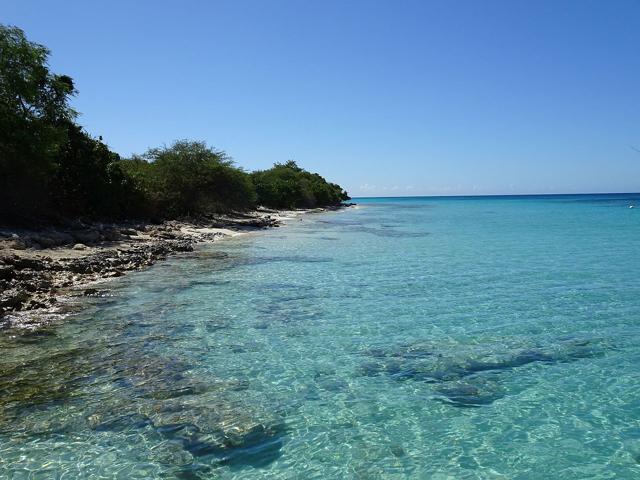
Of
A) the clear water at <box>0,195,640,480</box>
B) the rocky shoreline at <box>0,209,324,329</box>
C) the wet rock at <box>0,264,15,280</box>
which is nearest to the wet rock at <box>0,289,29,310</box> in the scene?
the rocky shoreline at <box>0,209,324,329</box>

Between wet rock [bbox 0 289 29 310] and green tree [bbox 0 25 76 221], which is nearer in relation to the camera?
wet rock [bbox 0 289 29 310]

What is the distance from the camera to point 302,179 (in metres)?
102

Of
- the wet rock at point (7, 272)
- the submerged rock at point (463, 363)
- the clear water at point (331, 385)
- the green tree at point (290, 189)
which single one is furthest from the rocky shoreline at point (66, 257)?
the green tree at point (290, 189)

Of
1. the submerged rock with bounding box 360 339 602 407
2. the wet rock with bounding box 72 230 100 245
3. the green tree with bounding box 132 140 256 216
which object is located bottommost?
the submerged rock with bounding box 360 339 602 407

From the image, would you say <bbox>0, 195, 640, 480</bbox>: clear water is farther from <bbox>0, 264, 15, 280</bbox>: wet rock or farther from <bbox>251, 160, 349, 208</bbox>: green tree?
<bbox>251, 160, 349, 208</bbox>: green tree

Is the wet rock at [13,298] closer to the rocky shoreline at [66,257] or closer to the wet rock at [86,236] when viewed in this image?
the rocky shoreline at [66,257]

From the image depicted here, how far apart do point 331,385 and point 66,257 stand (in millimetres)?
14931

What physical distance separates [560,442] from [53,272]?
1582 centimetres

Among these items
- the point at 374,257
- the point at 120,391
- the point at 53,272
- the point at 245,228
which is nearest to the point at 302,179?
the point at 245,228

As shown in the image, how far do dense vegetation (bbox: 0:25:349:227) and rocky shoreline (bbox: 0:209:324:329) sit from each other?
239 centimetres

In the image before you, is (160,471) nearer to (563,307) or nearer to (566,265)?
(563,307)

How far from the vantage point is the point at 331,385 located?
25.3ft

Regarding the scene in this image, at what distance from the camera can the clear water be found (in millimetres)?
5539

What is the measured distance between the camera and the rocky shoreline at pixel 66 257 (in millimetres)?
12711
